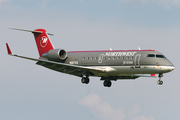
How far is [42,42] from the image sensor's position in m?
52.0

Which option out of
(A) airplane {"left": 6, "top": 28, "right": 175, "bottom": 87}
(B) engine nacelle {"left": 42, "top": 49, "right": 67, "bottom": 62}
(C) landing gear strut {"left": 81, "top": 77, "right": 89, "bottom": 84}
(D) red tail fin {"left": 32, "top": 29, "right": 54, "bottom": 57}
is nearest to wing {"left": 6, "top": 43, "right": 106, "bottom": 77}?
(A) airplane {"left": 6, "top": 28, "right": 175, "bottom": 87}

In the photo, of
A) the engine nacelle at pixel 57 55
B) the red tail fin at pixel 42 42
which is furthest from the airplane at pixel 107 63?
the red tail fin at pixel 42 42

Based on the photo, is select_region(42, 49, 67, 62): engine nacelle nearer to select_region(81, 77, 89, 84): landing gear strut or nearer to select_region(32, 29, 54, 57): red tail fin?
select_region(32, 29, 54, 57): red tail fin

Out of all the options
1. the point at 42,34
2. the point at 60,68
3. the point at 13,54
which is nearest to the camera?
the point at 13,54

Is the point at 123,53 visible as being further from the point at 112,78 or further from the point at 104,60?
Result: the point at 112,78

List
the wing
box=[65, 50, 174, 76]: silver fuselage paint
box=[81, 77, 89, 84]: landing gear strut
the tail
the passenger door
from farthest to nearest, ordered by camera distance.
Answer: the tail, box=[81, 77, 89, 84]: landing gear strut, the wing, the passenger door, box=[65, 50, 174, 76]: silver fuselage paint

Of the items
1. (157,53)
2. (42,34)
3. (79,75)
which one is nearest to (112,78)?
(79,75)

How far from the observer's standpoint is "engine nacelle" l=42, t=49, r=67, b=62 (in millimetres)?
48312

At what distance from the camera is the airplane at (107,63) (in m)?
44.5

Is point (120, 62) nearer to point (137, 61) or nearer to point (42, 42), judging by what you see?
point (137, 61)

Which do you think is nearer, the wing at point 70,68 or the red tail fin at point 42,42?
the wing at point 70,68

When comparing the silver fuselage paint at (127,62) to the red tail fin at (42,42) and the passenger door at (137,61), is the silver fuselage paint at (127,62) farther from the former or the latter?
the red tail fin at (42,42)

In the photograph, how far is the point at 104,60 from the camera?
46.4 m

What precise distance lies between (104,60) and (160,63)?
6.64m
